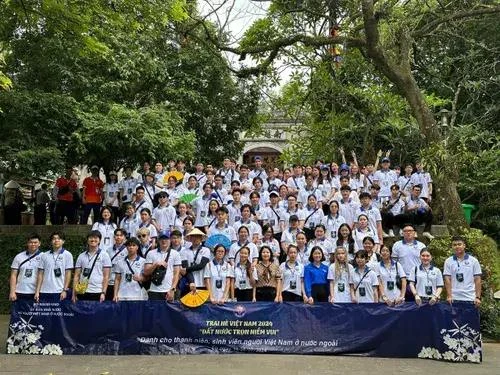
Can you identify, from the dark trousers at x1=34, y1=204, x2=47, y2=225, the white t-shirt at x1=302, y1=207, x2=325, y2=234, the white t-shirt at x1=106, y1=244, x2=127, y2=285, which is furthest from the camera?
the dark trousers at x1=34, y1=204, x2=47, y2=225

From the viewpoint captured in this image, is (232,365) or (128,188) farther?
(128,188)

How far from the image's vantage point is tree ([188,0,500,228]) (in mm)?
12961

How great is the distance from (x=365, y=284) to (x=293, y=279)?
115cm

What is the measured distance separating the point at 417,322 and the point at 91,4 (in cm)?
734

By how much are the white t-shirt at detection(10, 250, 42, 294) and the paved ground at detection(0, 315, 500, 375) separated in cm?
105

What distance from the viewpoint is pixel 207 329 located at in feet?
28.3

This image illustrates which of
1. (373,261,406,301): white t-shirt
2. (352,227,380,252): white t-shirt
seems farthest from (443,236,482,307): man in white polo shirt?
(352,227,380,252): white t-shirt

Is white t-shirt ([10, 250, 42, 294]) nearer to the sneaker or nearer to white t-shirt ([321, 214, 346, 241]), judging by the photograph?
white t-shirt ([321, 214, 346, 241])

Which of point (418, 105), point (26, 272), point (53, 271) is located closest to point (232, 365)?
point (53, 271)

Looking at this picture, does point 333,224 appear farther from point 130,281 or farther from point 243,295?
point 130,281

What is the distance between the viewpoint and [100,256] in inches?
355

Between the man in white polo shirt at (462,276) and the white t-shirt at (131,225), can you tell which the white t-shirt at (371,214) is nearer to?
the man in white polo shirt at (462,276)

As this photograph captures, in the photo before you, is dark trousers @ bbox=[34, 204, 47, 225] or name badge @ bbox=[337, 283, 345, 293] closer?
name badge @ bbox=[337, 283, 345, 293]

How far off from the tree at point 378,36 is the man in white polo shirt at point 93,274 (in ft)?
25.5
